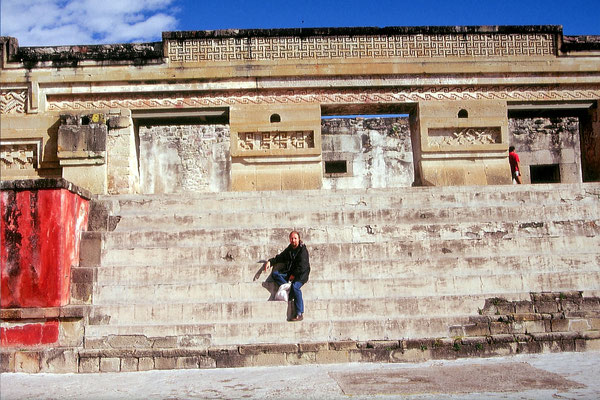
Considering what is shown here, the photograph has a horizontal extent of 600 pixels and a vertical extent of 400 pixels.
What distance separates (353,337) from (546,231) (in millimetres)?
3050

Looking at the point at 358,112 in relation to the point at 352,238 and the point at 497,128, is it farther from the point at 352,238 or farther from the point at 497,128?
the point at 352,238

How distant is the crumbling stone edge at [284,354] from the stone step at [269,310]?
494 mm

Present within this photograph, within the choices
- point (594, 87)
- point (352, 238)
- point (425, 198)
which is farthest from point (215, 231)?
point (594, 87)

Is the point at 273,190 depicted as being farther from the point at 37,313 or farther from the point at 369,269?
the point at 37,313

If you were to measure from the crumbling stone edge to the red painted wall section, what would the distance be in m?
0.65

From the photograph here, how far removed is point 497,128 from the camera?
10.2m

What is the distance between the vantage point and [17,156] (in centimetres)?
1009

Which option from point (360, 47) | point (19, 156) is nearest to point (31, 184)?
point (19, 156)

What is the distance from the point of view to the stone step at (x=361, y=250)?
22.7ft

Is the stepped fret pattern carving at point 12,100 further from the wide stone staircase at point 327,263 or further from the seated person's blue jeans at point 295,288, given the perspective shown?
the seated person's blue jeans at point 295,288

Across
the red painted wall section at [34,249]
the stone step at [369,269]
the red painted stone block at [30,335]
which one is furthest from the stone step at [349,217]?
the red painted stone block at [30,335]

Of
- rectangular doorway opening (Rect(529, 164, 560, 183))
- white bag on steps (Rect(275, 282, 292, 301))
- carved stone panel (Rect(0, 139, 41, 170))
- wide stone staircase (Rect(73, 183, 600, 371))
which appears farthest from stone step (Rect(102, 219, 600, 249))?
rectangular doorway opening (Rect(529, 164, 560, 183))

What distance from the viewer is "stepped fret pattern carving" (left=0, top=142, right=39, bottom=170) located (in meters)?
10.1

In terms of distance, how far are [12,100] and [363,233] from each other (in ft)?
21.5
